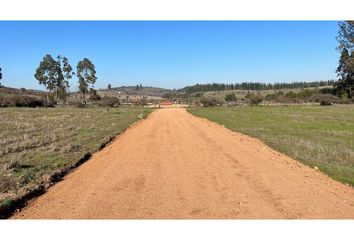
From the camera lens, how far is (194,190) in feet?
23.6

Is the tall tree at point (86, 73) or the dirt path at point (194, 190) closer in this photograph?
the dirt path at point (194, 190)

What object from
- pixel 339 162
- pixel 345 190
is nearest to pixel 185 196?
pixel 345 190

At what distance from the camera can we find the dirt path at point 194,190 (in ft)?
18.9

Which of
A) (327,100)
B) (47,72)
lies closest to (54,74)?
(47,72)

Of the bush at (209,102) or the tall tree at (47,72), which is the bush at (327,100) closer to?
the bush at (209,102)

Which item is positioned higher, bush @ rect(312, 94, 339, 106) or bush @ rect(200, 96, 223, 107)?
bush @ rect(200, 96, 223, 107)

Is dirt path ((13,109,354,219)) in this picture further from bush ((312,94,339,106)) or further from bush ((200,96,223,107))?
bush ((312,94,339,106))

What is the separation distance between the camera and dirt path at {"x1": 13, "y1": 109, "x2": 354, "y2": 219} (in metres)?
5.77

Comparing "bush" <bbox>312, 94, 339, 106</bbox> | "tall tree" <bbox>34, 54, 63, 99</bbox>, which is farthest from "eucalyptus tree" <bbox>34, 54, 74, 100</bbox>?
"bush" <bbox>312, 94, 339, 106</bbox>

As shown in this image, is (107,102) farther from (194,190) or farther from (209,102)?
(194,190)

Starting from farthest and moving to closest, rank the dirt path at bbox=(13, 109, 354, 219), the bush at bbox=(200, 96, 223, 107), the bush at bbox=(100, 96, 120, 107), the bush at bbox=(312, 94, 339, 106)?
the bush at bbox=(312, 94, 339, 106) → the bush at bbox=(200, 96, 223, 107) → the bush at bbox=(100, 96, 120, 107) → the dirt path at bbox=(13, 109, 354, 219)

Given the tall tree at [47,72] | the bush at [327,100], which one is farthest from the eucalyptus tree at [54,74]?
the bush at [327,100]

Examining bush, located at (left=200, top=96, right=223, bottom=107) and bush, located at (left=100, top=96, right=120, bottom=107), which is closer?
bush, located at (left=100, top=96, right=120, bottom=107)

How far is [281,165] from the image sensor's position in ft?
32.6
